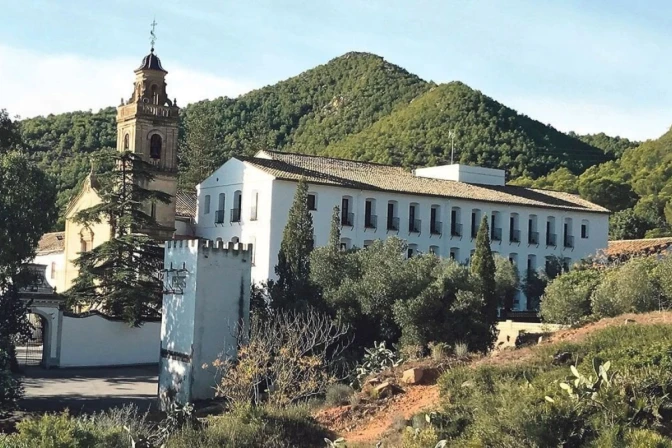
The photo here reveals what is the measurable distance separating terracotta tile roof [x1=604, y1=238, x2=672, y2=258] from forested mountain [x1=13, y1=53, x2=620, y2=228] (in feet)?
71.4

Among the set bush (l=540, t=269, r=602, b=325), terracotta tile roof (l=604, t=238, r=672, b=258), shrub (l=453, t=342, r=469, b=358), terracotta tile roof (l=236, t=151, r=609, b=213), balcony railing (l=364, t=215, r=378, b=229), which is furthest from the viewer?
terracotta tile roof (l=604, t=238, r=672, b=258)

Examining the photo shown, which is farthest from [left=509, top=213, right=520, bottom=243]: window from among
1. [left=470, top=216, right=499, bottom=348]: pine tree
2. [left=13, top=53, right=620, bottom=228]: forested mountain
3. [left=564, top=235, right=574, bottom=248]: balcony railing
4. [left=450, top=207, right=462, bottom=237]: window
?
[left=13, top=53, right=620, bottom=228]: forested mountain

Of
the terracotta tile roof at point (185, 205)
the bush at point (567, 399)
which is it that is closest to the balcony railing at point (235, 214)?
the terracotta tile roof at point (185, 205)

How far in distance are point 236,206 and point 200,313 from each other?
15928 mm

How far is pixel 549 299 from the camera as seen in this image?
31.6m

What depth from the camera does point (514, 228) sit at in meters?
48.0

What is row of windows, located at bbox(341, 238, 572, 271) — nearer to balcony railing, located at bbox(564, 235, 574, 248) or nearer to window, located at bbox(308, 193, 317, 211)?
balcony railing, located at bbox(564, 235, 574, 248)

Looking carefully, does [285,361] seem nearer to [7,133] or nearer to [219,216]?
[7,133]

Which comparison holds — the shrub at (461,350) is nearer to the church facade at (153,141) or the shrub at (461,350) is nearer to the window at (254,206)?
the window at (254,206)

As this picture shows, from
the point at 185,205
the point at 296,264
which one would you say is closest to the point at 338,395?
the point at 296,264

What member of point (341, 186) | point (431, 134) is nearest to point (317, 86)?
point (431, 134)

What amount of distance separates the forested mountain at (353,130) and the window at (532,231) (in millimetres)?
21312

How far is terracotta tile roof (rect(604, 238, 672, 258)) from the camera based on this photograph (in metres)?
46.3

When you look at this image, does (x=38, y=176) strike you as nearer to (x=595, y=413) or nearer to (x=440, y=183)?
(x=595, y=413)
